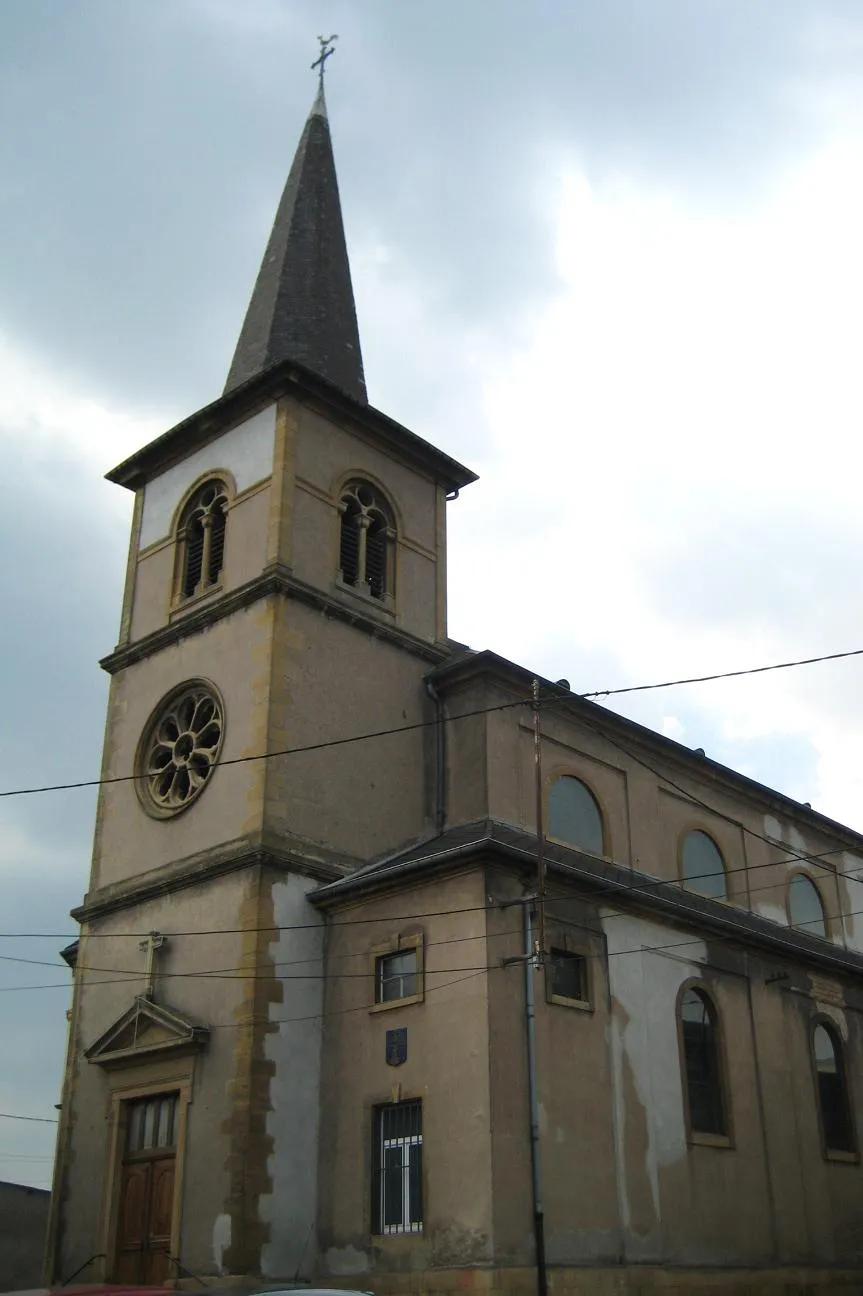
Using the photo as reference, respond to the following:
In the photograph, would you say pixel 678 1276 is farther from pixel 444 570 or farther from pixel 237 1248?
pixel 444 570

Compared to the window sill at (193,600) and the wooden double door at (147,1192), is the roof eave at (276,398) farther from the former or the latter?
the wooden double door at (147,1192)

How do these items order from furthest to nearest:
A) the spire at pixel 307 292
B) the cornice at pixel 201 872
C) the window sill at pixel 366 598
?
the spire at pixel 307 292 < the window sill at pixel 366 598 < the cornice at pixel 201 872

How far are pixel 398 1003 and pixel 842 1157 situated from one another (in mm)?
10792

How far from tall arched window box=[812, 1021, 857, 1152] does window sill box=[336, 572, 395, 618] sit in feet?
40.2

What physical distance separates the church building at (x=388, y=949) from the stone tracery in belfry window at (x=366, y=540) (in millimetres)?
83

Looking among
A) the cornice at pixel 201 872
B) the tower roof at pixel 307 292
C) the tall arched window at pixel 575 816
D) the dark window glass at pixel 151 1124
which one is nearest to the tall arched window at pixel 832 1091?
the tall arched window at pixel 575 816

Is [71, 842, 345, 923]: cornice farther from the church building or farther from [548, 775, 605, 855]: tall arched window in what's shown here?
[548, 775, 605, 855]: tall arched window

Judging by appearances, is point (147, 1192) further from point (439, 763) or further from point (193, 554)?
point (193, 554)

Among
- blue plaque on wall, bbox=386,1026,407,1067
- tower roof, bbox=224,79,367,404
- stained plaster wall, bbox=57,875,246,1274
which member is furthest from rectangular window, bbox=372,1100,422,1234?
tower roof, bbox=224,79,367,404

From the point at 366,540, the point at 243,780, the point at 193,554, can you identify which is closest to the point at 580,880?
the point at 243,780

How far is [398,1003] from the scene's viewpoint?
2147 centimetres

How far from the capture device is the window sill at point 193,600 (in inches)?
1052

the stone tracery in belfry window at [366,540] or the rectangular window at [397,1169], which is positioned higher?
the stone tracery in belfry window at [366,540]

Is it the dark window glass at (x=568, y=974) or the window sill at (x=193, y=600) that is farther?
the window sill at (x=193, y=600)
